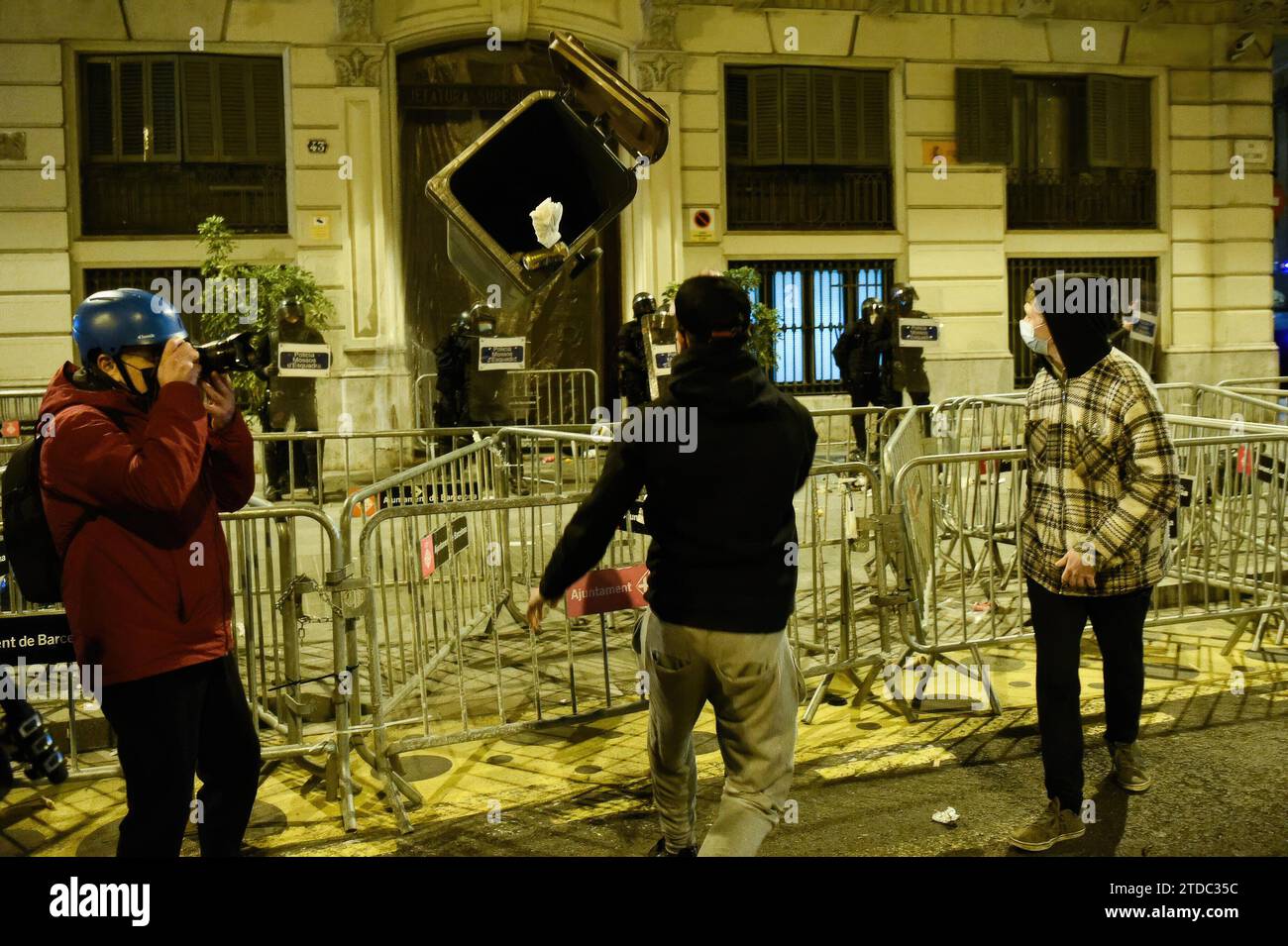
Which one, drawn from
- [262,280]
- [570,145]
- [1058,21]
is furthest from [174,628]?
[1058,21]

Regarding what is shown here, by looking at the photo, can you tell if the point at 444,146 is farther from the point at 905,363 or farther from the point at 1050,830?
the point at 1050,830

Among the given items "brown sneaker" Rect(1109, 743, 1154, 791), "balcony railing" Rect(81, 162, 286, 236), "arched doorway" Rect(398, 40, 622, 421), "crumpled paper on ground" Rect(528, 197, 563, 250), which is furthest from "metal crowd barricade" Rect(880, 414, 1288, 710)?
"balcony railing" Rect(81, 162, 286, 236)

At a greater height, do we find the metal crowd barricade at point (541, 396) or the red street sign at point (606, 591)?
the metal crowd barricade at point (541, 396)

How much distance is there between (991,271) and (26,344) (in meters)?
12.6

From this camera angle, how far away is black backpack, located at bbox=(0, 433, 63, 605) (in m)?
3.30

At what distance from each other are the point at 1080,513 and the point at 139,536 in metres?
3.20

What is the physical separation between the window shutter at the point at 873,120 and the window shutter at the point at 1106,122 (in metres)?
3.15

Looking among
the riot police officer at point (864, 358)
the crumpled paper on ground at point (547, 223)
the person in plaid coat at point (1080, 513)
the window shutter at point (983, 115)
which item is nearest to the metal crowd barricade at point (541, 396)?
the riot police officer at point (864, 358)

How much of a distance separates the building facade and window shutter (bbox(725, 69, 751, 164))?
0.04 meters

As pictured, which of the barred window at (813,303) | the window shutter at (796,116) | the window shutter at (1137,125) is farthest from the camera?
the window shutter at (1137,125)

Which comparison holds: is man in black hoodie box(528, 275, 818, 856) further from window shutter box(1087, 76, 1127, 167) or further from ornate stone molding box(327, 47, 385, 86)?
window shutter box(1087, 76, 1127, 167)

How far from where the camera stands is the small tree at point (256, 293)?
12523mm

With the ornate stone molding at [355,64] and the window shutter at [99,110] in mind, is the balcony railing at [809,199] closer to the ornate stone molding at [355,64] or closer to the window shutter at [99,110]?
the ornate stone molding at [355,64]

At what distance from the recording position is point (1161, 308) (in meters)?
17.9
